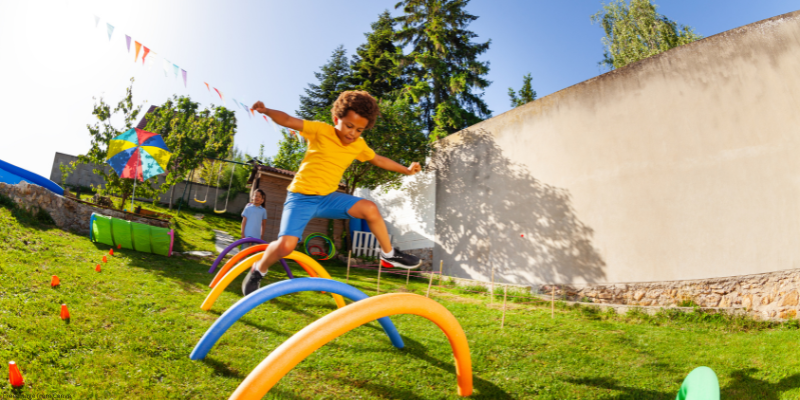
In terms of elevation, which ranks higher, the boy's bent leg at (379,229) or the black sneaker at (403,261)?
the boy's bent leg at (379,229)

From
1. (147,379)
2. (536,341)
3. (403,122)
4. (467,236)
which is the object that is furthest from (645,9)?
(147,379)

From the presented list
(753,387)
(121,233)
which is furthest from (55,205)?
(753,387)

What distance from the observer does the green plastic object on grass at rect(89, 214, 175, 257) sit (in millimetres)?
7770

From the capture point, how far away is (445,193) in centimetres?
1231

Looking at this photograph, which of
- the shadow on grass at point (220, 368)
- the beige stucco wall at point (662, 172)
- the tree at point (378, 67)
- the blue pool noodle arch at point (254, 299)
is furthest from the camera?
the tree at point (378, 67)

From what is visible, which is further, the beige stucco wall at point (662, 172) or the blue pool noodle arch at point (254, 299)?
the beige stucco wall at point (662, 172)

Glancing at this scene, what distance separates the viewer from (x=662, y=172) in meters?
7.84

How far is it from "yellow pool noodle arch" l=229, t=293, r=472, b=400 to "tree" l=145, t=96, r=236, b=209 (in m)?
11.9

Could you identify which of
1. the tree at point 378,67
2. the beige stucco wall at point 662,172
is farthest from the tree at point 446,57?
the beige stucco wall at point 662,172

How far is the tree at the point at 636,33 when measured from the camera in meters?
20.5

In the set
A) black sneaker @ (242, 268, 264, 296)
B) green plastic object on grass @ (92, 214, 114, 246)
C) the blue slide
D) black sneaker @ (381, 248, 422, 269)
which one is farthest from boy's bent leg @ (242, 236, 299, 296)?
the blue slide

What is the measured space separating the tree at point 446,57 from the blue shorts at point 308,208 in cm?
1310

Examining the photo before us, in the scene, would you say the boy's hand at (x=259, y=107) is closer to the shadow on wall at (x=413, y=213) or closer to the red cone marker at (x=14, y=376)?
the red cone marker at (x=14, y=376)

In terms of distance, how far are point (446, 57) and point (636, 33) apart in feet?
38.1
